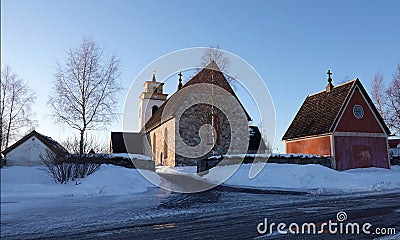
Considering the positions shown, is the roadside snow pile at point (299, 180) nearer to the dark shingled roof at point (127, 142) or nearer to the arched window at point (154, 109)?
the dark shingled roof at point (127, 142)

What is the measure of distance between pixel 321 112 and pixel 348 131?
2.83 meters

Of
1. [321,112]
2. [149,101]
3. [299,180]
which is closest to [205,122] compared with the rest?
[321,112]

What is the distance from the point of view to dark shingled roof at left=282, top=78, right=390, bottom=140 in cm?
2356

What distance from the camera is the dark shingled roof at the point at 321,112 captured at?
23562mm

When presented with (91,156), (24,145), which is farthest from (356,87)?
(24,145)

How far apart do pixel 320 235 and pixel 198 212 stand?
3.04 m

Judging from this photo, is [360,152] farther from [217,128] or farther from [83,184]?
[83,184]

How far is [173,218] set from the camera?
657 centimetres

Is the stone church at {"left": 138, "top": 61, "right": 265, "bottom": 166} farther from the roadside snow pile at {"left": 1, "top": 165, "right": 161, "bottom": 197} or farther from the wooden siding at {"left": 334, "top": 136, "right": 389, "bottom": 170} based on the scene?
the roadside snow pile at {"left": 1, "top": 165, "right": 161, "bottom": 197}

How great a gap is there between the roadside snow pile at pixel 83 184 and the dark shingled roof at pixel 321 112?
15.3 metres

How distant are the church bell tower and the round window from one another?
2553 cm

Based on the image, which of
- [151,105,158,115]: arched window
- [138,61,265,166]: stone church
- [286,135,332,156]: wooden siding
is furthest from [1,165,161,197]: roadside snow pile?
[151,105,158,115]: arched window

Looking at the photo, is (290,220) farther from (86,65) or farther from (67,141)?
(86,65)

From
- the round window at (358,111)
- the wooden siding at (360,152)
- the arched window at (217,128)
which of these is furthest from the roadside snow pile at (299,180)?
the arched window at (217,128)
